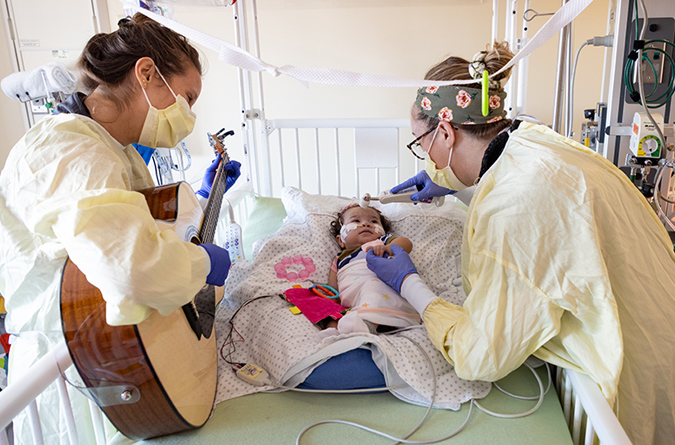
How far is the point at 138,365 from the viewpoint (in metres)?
0.90

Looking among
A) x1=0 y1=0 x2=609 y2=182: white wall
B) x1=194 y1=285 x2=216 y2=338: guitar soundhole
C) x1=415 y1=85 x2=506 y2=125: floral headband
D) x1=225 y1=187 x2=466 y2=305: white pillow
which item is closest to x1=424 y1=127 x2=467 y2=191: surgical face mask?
x1=415 y1=85 x2=506 y2=125: floral headband

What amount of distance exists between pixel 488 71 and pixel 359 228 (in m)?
0.98

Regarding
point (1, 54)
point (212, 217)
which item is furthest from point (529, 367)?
point (1, 54)

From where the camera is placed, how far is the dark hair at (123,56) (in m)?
1.18

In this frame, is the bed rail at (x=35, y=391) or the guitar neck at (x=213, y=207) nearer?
the bed rail at (x=35, y=391)

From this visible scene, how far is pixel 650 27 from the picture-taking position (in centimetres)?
194

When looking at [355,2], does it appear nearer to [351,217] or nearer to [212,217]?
[351,217]

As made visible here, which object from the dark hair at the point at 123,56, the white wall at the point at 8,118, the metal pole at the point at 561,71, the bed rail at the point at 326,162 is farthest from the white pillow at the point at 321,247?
the white wall at the point at 8,118

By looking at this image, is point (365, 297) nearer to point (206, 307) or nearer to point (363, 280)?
point (363, 280)

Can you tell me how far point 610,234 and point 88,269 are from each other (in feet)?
3.25

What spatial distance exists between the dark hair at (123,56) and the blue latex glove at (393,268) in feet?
2.81

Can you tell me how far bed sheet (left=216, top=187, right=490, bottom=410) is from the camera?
3.90 ft

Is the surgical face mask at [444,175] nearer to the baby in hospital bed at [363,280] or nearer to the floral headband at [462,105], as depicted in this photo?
the floral headband at [462,105]

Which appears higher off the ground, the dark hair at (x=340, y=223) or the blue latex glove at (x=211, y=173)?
the blue latex glove at (x=211, y=173)
